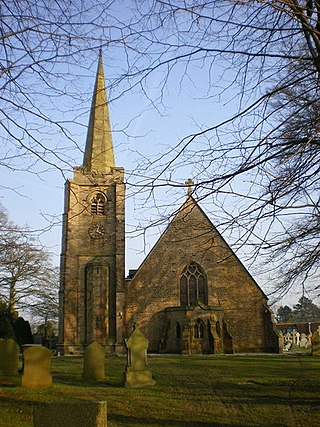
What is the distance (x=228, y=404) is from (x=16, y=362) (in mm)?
7455

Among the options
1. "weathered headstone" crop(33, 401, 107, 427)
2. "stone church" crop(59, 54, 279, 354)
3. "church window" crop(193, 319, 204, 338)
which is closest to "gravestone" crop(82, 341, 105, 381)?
"weathered headstone" crop(33, 401, 107, 427)

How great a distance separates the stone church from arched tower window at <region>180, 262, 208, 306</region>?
64 mm

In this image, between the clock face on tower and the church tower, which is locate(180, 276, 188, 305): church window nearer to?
the church tower

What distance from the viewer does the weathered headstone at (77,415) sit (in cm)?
365

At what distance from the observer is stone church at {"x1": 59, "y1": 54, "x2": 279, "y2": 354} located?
28125 millimetres

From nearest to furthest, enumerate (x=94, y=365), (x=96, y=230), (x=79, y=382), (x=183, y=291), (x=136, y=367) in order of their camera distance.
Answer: (x=136, y=367) < (x=79, y=382) < (x=94, y=365) < (x=183, y=291) < (x=96, y=230)

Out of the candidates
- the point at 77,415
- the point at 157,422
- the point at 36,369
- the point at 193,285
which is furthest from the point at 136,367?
the point at 193,285

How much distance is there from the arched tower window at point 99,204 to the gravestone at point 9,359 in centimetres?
1774

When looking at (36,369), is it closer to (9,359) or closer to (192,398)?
(9,359)

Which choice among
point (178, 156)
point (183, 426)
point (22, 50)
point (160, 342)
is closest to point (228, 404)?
point (183, 426)

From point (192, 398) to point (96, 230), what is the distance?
849 inches

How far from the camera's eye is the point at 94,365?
45.4 ft

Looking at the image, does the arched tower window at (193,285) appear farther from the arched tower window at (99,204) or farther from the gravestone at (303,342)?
the gravestone at (303,342)

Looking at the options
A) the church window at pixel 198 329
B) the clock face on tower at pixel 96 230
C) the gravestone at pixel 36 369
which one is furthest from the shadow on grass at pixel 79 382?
the clock face on tower at pixel 96 230
